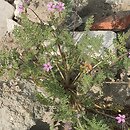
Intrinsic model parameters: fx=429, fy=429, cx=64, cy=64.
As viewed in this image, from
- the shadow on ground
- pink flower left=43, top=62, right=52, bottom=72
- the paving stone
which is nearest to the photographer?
pink flower left=43, top=62, right=52, bottom=72

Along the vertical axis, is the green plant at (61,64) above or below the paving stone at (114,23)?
below

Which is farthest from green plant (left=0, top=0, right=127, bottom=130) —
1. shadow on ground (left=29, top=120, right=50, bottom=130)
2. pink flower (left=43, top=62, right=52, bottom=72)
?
shadow on ground (left=29, top=120, right=50, bottom=130)

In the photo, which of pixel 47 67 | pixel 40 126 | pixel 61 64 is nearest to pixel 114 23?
pixel 61 64

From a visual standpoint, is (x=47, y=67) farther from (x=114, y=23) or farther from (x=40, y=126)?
(x=114, y=23)

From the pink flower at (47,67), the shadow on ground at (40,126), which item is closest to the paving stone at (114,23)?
the pink flower at (47,67)

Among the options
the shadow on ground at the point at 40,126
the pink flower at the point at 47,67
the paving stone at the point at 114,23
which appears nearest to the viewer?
the pink flower at the point at 47,67

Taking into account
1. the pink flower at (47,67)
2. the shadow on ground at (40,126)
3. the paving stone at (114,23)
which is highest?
the paving stone at (114,23)

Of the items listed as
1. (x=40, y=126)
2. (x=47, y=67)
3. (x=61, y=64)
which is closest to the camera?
(x=47, y=67)

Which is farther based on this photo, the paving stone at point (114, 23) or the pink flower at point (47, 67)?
the paving stone at point (114, 23)

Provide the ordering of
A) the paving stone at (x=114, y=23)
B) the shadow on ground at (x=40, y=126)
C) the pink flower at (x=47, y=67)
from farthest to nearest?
the paving stone at (x=114, y=23)
the shadow on ground at (x=40, y=126)
the pink flower at (x=47, y=67)

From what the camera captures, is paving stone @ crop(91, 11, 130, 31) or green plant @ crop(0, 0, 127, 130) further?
paving stone @ crop(91, 11, 130, 31)

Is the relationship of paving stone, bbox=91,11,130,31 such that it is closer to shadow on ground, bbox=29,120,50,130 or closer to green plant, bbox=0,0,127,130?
green plant, bbox=0,0,127,130

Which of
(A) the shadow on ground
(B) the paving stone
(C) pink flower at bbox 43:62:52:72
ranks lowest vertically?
(A) the shadow on ground

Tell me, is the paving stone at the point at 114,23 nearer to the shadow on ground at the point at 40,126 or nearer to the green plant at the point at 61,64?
the green plant at the point at 61,64
